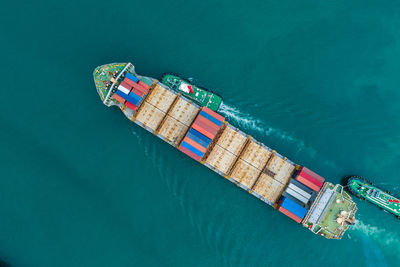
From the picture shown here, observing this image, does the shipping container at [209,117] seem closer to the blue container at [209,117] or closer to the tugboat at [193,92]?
the blue container at [209,117]

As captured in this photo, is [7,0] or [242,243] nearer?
[242,243]

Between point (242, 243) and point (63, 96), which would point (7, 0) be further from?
point (242, 243)

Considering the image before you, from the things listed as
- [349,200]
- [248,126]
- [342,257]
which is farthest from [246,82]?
[342,257]

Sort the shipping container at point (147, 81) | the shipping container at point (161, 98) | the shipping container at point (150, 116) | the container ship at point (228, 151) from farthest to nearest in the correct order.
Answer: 1. the shipping container at point (147, 81)
2. the shipping container at point (161, 98)
3. the shipping container at point (150, 116)
4. the container ship at point (228, 151)

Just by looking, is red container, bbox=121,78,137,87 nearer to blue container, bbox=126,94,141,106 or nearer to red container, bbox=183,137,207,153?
blue container, bbox=126,94,141,106

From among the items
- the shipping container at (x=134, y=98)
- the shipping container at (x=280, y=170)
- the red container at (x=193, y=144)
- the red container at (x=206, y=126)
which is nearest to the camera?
the red container at (x=193, y=144)

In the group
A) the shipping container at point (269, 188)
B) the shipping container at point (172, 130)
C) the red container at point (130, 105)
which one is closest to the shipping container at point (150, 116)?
the shipping container at point (172, 130)
